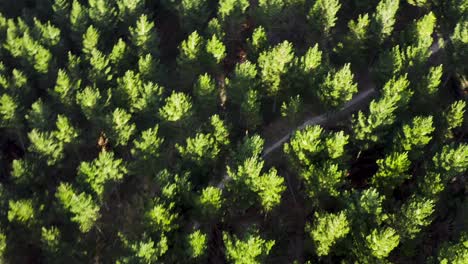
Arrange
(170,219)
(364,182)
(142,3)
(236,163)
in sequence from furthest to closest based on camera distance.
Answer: (142,3)
(364,182)
(236,163)
(170,219)

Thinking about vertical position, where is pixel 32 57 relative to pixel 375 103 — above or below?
above

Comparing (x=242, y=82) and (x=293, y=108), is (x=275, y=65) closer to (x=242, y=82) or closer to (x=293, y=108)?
(x=242, y=82)

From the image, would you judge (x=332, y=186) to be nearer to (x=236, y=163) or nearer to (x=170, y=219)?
(x=236, y=163)

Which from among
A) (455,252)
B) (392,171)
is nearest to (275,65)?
(392,171)

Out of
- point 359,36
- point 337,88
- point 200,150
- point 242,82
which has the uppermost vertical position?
point 242,82

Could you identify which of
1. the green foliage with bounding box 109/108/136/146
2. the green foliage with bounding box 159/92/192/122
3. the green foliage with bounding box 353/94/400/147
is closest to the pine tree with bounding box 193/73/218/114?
the green foliage with bounding box 159/92/192/122

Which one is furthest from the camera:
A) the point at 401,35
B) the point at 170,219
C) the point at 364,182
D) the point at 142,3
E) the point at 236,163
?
the point at 142,3

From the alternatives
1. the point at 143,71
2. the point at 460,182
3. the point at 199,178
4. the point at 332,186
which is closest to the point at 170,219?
the point at 199,178

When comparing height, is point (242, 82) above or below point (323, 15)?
below
